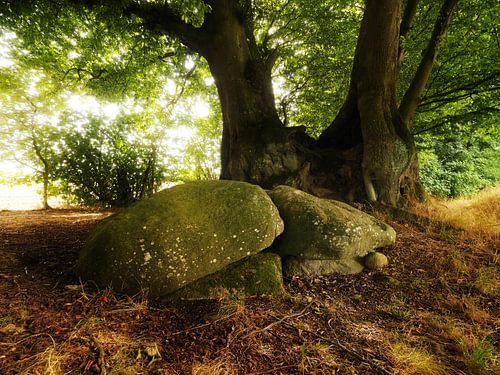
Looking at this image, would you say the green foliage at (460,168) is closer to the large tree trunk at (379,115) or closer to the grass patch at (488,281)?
the large tree trunk at (379,115)

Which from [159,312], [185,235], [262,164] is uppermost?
[262,164]

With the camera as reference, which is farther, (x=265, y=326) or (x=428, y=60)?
(x=428, y=60)

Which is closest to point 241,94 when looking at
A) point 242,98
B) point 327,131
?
point 242,98

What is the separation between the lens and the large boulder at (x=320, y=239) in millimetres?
2654

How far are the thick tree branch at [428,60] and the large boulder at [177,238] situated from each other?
5010mm

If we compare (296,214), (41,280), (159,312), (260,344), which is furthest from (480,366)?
(41,280)

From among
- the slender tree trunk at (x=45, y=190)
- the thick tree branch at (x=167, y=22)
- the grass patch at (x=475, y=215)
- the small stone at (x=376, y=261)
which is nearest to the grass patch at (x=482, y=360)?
the small stone at (x=376, y=261)

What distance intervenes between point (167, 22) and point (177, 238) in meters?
5.15

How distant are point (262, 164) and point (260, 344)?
387 centimetres

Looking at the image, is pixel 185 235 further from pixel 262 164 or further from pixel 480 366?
pixel 262 164

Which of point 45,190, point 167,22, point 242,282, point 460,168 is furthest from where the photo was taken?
point 460,168

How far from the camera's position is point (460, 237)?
11.7ft

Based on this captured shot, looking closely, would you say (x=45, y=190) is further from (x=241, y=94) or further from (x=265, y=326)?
(x=265, y=326)

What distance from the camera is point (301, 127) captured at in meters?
5.86
